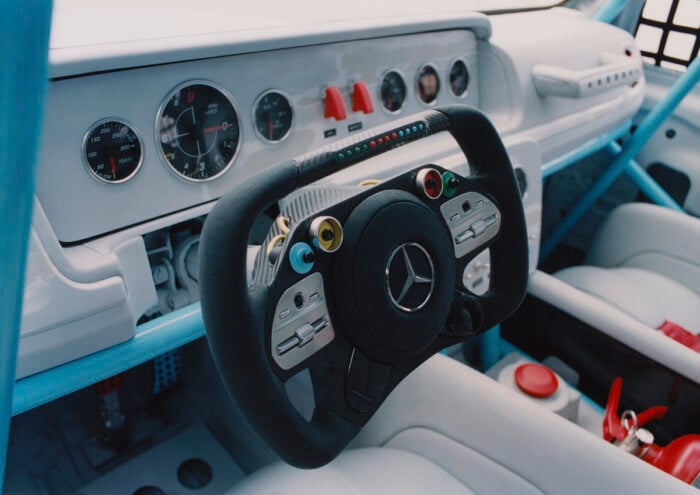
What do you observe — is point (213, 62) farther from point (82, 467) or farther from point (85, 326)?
point (82, 467)

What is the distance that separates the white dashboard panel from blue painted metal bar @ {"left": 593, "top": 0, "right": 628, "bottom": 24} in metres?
1.09

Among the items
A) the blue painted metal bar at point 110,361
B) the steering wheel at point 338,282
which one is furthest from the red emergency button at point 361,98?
the blue painted metal bar at point 110,361

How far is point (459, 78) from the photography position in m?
1.34

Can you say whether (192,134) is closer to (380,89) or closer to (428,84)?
(380,89)

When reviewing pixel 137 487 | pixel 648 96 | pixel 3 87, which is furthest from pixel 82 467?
pixel 648 96

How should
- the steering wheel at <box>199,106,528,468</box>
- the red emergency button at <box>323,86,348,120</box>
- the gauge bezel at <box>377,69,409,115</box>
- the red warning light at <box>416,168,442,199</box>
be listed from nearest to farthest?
1. the steering wheel at <box>199,106,528,468</box>
2. the red warning light at <box>416,168,442,199</box>
3. the red emergency button at <box>323,86,348,120</box>
4. the gauge bezel at <box>377,69,409,115</box>

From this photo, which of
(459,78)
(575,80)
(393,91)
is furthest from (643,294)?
(393,91)

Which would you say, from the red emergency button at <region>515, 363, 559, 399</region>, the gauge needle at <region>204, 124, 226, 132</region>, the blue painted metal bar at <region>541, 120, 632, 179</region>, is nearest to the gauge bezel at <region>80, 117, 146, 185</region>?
the gauge needle at <region>204, 124, 226, 132</region>

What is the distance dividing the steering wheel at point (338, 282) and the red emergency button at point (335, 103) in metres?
0.32

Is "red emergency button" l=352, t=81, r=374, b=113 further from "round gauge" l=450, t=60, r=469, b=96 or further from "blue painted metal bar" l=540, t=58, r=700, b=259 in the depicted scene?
"blue painted metal bar" l=540, t=58, r=700, b=259

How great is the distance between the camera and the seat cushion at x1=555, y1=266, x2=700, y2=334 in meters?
1.47

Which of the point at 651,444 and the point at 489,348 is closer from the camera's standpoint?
the point at 651,444

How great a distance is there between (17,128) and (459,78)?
1.13m

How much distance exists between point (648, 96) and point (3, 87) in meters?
2.17
